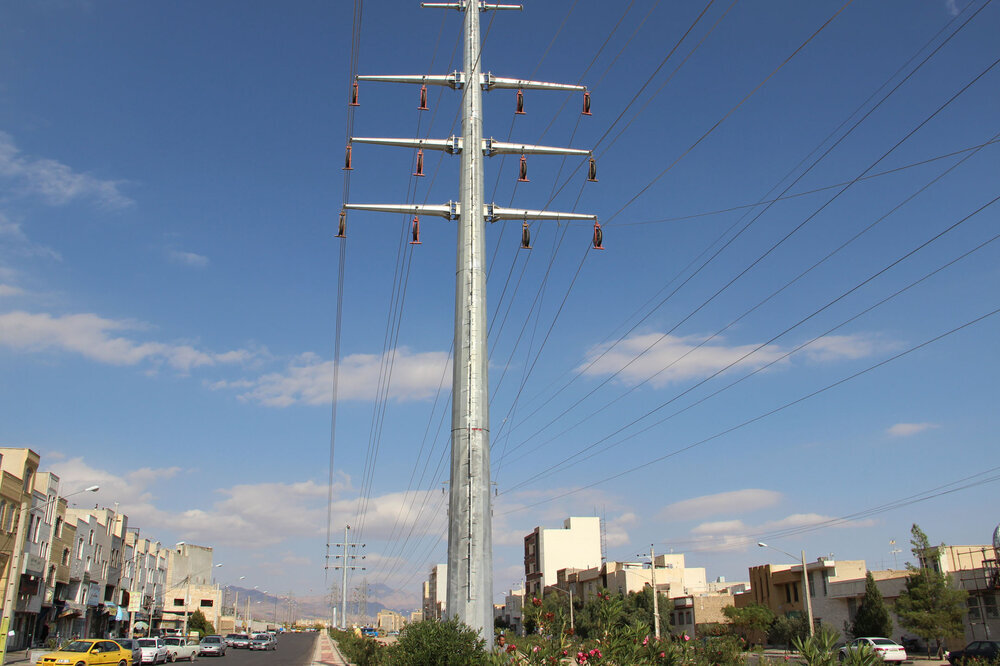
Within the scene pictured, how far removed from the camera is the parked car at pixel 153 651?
4362 centimetres

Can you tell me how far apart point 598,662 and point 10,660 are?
137 ft

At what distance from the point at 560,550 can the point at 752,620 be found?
237ft

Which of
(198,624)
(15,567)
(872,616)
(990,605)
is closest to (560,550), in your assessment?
(198,624)

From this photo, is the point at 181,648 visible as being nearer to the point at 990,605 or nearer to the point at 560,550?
the point at 990,605

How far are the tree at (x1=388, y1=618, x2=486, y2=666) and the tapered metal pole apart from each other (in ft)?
2.17

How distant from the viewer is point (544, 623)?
631 inches

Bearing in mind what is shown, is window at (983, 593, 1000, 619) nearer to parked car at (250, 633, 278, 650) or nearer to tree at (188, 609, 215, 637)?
parked car at (250, 633, 278, 650)

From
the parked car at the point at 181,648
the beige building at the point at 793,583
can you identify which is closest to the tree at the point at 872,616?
the beige building at the point at 793,583

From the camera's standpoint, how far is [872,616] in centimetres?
5691

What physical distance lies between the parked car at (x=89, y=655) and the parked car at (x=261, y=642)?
133ft

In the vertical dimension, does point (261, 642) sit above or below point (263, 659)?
below

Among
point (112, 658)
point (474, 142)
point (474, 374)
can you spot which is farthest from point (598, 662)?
point (112, 658)

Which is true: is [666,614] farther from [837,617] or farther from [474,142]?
[474,142]

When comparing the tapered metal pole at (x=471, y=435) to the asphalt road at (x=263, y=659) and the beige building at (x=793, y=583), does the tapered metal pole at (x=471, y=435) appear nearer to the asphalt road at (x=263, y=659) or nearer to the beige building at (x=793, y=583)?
the asphalt road at (x=263, y=659)
